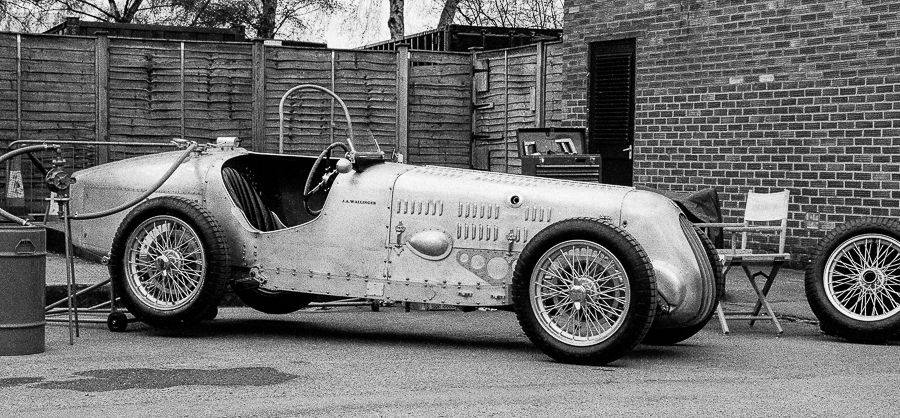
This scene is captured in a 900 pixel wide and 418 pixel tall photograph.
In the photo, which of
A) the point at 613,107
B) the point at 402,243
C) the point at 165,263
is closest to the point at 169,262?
the point at 165,263

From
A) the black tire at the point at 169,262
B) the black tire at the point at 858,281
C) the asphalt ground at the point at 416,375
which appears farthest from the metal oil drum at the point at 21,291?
the black tire at the point at 858,281

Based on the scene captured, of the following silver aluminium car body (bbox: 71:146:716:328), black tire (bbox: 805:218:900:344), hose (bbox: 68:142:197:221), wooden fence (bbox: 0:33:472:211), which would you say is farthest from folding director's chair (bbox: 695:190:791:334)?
wooden fence (bbox: 0:33:472:211)

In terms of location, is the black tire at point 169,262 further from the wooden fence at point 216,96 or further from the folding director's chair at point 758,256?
the wooden fence at point 216,96

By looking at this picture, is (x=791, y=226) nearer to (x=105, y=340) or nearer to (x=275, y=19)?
(x=105, y=340)

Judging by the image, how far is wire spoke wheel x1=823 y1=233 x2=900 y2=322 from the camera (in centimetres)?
850

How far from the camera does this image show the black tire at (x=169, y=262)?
814cm

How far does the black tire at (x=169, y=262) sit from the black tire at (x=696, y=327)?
263cm

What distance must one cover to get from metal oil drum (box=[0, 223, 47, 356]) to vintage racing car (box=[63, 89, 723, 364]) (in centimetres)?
100

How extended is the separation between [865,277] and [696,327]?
1.38 metres

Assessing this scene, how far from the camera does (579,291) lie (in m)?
7.19

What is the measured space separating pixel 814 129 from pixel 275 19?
82.7 feet

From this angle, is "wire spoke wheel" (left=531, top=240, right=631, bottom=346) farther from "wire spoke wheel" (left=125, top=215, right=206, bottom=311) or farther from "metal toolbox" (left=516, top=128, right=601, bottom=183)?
"metal toolbox" (left=516, top=128, right=601, bottom=183)

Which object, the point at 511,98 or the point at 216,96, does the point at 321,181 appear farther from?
the point at 511,98

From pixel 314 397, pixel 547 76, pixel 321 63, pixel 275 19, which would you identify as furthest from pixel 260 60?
pixel 275 19
